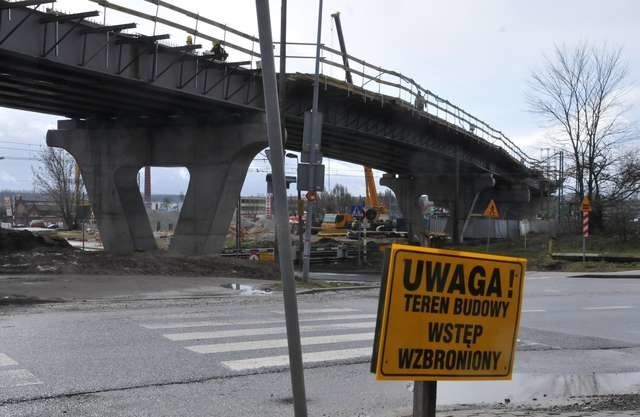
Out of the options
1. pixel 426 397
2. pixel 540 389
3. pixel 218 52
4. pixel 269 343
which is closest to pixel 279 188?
pixel 426 397

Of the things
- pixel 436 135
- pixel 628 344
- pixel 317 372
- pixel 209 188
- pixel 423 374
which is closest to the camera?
pixel 423 374

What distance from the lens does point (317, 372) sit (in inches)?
323

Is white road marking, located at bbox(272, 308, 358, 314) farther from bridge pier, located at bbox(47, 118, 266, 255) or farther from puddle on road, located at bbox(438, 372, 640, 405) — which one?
bridge pier, located at bbox(47, 118, 266, 255)

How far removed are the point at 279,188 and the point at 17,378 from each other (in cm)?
497

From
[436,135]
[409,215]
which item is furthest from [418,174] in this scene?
[436,135]

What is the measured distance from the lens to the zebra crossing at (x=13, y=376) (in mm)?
6938

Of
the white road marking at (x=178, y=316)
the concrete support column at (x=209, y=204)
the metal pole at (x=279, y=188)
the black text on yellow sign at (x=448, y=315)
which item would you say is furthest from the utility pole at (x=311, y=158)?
the metal pole at (x=279, y=188)

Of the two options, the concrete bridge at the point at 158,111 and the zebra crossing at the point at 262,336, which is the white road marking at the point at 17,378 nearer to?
the zebra crossing at the point at 262,336

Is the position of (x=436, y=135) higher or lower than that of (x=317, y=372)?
higher

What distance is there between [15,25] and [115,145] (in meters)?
12.5

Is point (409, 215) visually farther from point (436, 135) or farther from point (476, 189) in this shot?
point (436, 135)

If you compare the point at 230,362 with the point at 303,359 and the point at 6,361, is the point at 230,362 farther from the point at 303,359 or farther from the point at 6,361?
A: the point at 6,361

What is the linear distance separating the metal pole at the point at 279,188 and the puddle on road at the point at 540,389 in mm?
3652

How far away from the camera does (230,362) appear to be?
8352mm
